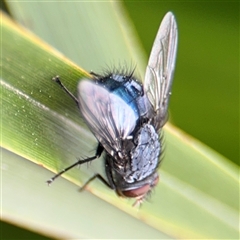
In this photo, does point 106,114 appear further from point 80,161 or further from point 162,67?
point 162,67

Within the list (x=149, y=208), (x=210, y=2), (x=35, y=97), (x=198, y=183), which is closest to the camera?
(x=35, y=97)

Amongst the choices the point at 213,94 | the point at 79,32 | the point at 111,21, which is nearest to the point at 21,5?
the point at 79,32

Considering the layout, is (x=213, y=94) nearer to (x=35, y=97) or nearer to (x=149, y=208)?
(x=149, y=208)

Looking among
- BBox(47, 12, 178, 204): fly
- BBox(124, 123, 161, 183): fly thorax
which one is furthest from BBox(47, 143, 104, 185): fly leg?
BBox(124, 123, 161, 183): fly thorax

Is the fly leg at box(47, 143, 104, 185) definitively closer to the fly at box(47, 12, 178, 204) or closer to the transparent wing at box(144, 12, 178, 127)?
the fly at box(47, 12, 178, 204)

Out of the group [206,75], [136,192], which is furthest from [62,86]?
[206,75]
